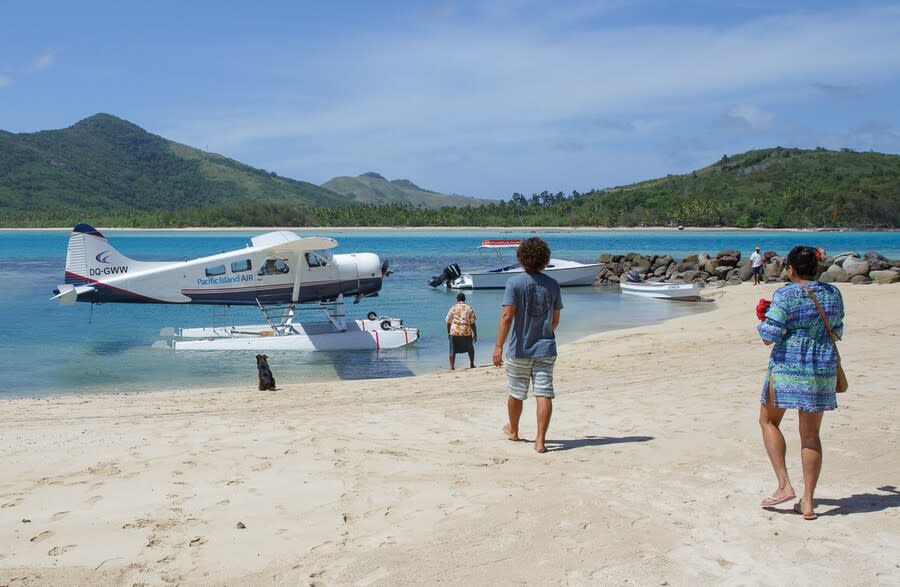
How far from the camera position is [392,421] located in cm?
816

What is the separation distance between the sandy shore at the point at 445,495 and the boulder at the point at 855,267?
70.5 ft

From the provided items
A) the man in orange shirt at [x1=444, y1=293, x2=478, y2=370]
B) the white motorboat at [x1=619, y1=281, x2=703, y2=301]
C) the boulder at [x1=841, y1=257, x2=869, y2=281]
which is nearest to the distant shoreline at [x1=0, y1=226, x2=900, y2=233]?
the boulder at [x1=841, y1=257, x2=869, y2=281]

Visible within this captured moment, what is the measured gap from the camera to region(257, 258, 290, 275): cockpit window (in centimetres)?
1747

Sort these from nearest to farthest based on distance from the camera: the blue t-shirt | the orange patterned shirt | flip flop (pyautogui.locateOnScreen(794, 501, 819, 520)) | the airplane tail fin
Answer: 1. flip flop (pyautogui.locateOnScreen(794, 501, 819, 520))
2. the blue t-shirt
3. the orange patterned shirt
4. the airplane tail fin

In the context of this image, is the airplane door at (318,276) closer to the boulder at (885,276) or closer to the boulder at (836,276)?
the boulder at (836,276)

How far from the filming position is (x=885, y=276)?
2738cm

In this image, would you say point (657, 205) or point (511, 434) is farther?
point (657, 205)

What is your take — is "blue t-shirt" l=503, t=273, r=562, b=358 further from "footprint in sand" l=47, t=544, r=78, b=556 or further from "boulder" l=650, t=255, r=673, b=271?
"boulder" l=650, t=255, r=673, b=271

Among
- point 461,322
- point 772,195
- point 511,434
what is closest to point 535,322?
point 511,434

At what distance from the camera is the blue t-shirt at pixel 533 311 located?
6477 millimetres

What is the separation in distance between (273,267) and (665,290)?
1560 centimetres

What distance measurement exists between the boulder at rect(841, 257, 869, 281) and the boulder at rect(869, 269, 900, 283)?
0.52m

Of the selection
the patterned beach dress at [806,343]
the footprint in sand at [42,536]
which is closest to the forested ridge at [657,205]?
the patterned beach dress at [806,343]

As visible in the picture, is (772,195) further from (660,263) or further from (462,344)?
(462,344)
